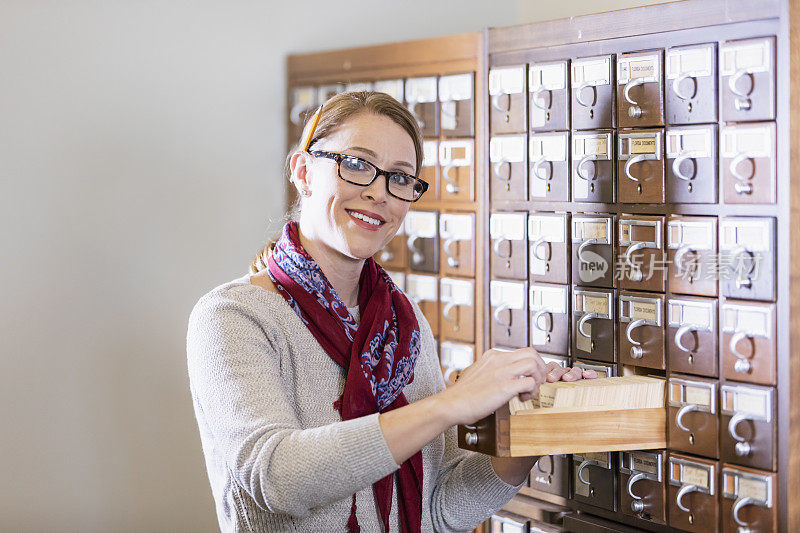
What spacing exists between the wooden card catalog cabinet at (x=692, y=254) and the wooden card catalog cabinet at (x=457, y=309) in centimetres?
67

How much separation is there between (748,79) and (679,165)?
0.79ft

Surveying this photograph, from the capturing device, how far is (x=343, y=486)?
4.42 feet

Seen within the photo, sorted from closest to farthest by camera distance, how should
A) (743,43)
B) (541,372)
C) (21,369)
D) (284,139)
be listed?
1. (541,372)
2. (743,43)
3. (21,369)
4. (284,139)

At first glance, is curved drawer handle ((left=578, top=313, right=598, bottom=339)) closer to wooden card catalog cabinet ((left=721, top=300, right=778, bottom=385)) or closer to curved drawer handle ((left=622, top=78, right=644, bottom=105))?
wooden card catalog cabinet ((left=721, top=300, right=778, bottom=385))

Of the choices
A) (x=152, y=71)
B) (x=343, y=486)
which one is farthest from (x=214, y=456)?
(x=152, y=71)

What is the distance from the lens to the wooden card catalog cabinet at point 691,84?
1985mm

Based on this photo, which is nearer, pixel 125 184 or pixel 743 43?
pixel 743 43

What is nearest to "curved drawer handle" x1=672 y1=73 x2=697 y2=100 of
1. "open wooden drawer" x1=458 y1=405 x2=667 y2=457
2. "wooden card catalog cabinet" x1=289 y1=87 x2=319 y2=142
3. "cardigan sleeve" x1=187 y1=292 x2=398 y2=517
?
"open wooden drawer" x1=458 y1=405 x2=667 y2=457

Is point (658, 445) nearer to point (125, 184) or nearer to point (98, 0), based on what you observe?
point (125, 184)

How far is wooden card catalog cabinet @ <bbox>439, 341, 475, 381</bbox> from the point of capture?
261 centimetres

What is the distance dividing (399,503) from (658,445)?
0.71 metres

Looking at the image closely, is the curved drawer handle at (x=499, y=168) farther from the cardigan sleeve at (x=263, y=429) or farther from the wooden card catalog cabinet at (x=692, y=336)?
the cardigan sleeve at (x=263, y=429)

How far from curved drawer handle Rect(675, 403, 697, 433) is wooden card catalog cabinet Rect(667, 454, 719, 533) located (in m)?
0.07

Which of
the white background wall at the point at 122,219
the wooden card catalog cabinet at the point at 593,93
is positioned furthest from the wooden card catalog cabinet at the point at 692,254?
the white background wall at the point at 122,219
